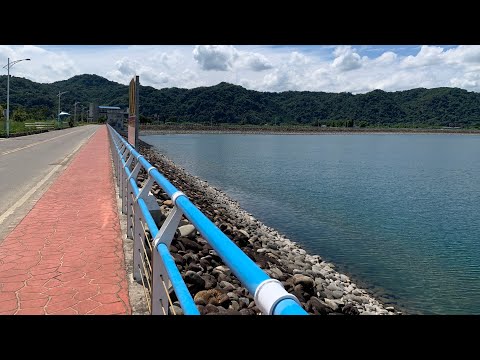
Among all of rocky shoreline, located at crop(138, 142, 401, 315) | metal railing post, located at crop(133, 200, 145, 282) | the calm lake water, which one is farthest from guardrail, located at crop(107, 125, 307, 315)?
the calm lake water

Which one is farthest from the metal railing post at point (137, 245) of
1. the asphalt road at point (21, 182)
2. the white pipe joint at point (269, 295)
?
the white pipe joint at point (269, 295)

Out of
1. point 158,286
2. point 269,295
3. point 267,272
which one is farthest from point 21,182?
point 269,295

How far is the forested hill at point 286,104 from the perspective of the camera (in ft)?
467

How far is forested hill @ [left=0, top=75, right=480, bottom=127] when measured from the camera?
5605 inches

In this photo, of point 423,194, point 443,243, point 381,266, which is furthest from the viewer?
point 423,194

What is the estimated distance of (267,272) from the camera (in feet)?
26.6

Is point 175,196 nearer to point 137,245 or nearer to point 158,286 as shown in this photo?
point 158,286

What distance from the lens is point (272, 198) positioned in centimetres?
2106
